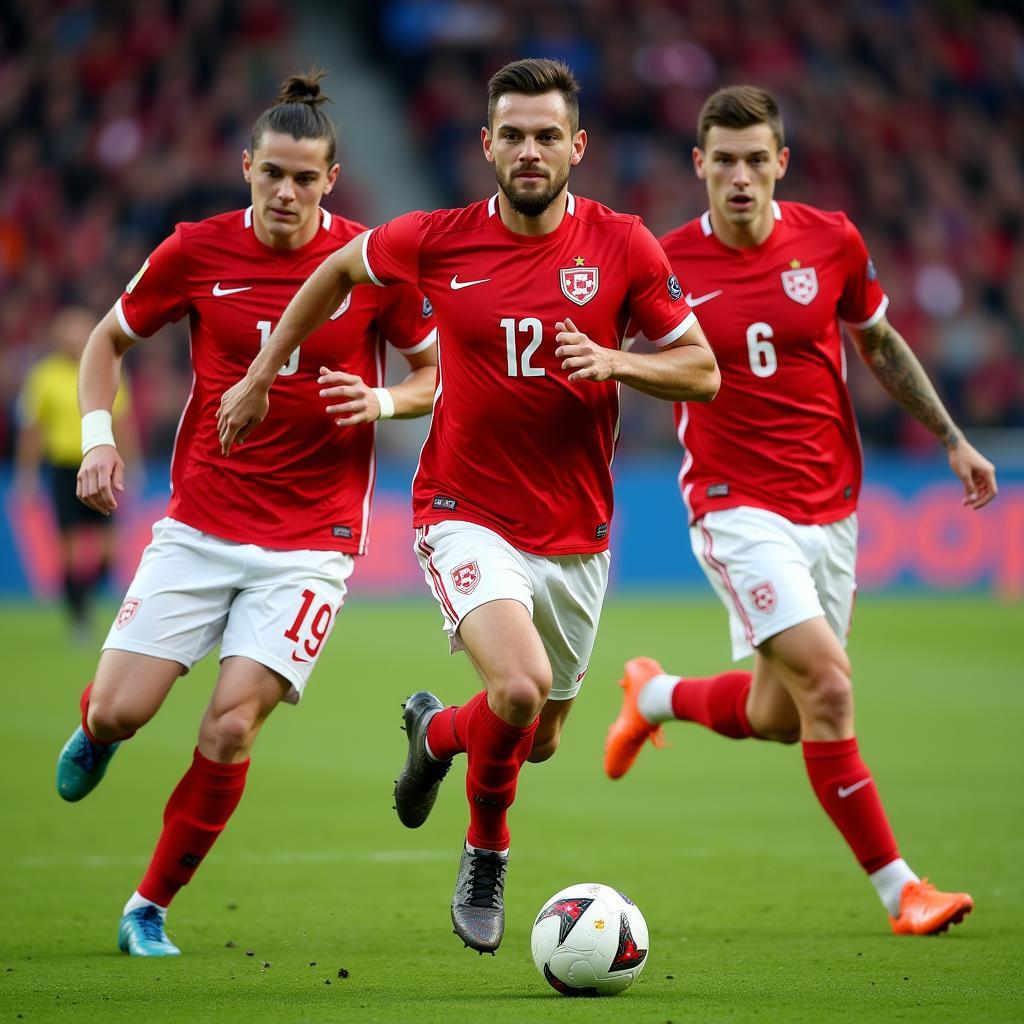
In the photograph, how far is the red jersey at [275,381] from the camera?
5809 mm

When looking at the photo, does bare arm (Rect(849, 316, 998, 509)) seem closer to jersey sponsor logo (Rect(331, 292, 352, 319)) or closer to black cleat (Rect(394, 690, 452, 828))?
jersey sponsor logo (Rect(331, 292, 352, 319))

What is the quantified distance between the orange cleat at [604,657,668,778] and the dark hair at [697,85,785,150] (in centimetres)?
238

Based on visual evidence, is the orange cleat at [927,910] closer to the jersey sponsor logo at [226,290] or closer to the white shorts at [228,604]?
the white shorts at [228,604]

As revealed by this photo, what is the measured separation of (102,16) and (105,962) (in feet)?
62.4

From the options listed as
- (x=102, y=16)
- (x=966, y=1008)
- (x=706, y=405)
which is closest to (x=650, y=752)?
(x=706, y=405)

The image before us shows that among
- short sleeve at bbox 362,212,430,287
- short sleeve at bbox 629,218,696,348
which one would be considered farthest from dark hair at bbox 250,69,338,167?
short sleeve at bbox 629,218,696,348

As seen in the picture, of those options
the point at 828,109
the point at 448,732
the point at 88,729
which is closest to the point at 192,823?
the point at 88,729

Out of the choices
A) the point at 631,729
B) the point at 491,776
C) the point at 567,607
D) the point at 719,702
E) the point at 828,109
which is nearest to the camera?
the point at 491,776

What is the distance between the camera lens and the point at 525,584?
5.36 meters

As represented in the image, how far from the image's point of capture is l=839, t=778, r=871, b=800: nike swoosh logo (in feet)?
19.7

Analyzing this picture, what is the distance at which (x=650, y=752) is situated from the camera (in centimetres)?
1053

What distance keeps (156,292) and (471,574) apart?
1604 millimetres

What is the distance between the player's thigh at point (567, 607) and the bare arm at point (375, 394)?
0.70 metres

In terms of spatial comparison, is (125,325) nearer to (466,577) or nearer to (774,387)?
(466,577)
